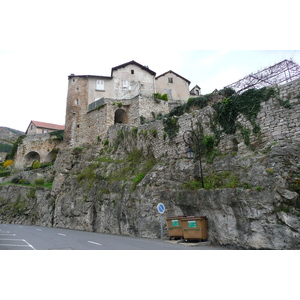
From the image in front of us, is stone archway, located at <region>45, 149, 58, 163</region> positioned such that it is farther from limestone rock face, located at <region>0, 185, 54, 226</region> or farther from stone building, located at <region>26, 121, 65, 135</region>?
stone building, located at <region>26, 121, 65, 135</region>

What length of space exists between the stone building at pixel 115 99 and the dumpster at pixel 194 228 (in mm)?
16940

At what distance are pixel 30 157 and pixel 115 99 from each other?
20.5m

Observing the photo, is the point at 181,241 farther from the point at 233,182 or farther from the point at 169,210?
the point at 233,182

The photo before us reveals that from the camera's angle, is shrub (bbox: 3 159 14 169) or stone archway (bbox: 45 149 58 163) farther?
shrub (bbox: 3 159 14 169)

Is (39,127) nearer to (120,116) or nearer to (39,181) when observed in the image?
(39,181)

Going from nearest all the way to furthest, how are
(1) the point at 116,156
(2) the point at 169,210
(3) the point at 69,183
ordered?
1. (2) the point at 169,210
2. (1) the point at 116,156
3. (3) the point at 69,183

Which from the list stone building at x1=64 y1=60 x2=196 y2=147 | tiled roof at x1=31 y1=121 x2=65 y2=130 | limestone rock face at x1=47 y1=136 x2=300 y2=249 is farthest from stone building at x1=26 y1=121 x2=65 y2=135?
limestone rock face at x1=47 y1=136 x2=300 y2=249

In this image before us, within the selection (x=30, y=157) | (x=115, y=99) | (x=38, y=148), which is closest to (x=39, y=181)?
(x=38, y=148)

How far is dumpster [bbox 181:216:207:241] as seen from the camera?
369 inches

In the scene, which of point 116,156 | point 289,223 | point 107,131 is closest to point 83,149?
point 107,131

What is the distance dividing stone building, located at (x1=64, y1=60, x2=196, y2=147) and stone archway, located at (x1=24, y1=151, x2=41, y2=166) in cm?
1346

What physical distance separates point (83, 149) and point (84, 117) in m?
5.28

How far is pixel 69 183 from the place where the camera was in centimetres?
2177

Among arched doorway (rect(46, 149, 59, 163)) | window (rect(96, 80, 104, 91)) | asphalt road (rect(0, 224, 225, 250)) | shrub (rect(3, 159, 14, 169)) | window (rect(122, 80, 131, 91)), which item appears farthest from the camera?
shrub (rect(3, 159, 14, 169))
